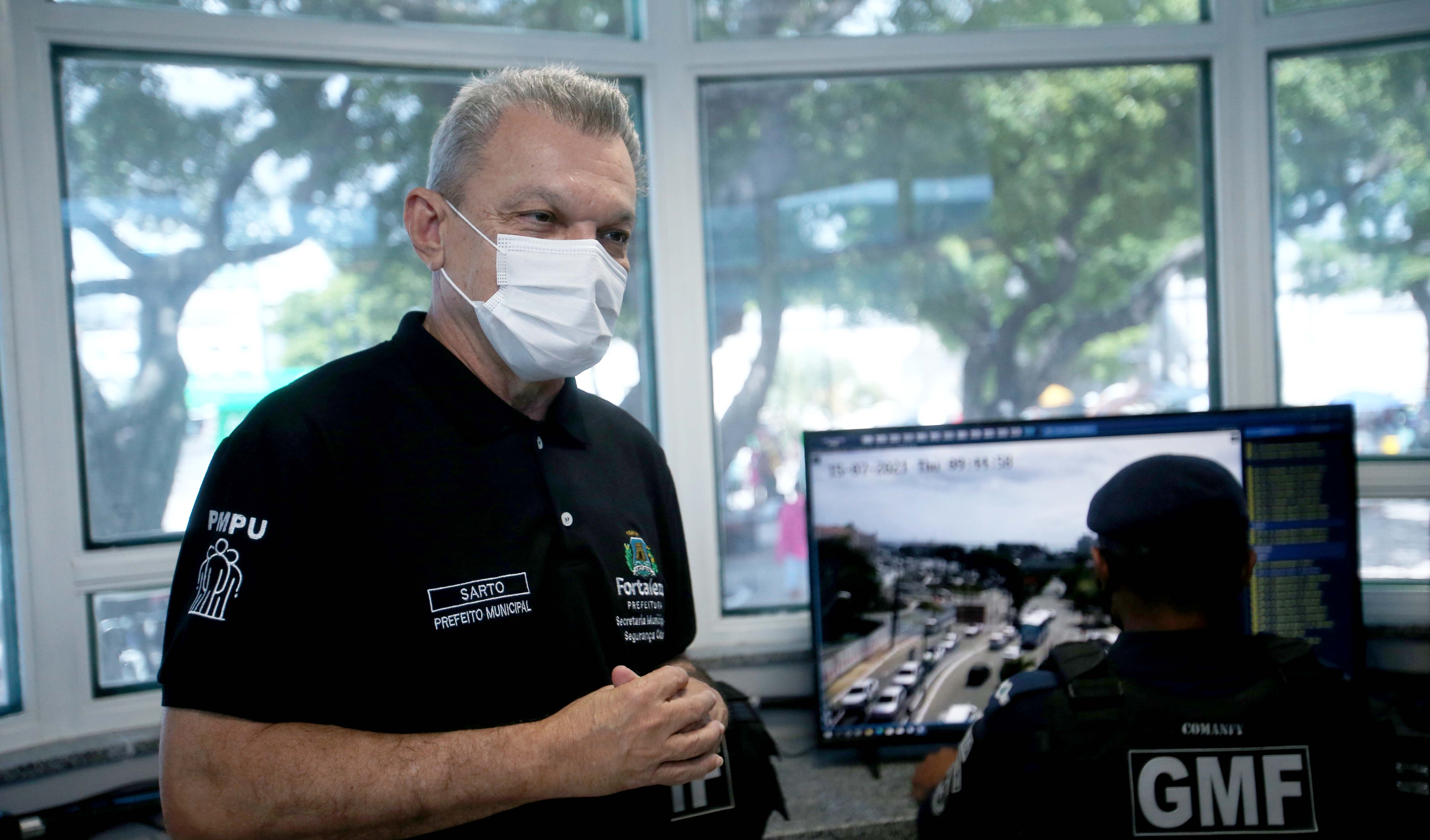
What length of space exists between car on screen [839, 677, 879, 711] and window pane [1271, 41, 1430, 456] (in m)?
1.31

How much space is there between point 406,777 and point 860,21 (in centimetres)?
197

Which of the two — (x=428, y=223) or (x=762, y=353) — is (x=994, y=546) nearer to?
(x=762, y=353)

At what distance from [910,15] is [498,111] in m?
1.46

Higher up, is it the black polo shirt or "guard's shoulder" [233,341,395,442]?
"guard's shoulder" [233,341,395,442]

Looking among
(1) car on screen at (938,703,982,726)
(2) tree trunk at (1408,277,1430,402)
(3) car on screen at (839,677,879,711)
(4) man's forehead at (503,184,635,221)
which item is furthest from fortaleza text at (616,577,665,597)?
(2) tree trunk at (1408,277,1430,402)

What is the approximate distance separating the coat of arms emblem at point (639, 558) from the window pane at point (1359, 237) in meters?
1.85

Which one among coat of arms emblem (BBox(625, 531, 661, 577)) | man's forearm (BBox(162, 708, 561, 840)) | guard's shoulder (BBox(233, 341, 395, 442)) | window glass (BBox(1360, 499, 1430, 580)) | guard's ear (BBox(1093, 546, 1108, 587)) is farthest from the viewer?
window glass (BBox(1360, 499, 1430, 580))

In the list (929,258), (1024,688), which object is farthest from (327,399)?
(929,258)

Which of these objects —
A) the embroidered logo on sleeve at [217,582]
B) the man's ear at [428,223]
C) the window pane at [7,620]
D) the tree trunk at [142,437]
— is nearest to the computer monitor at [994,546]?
the man's ear at [428,223]

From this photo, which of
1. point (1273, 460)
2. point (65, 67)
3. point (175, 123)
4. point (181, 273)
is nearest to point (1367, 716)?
point (1273, 460)

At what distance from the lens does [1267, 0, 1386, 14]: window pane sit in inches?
83.8

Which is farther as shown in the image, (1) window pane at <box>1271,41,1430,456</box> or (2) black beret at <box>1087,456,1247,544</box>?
(1) window pane at <box>1271,41,1430,456</box>

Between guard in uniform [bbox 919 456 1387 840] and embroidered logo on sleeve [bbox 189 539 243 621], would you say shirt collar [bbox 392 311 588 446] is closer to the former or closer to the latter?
embroidered logo on sleeve [bbox 189 539 243 621]

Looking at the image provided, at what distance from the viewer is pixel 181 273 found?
1.86 meters
